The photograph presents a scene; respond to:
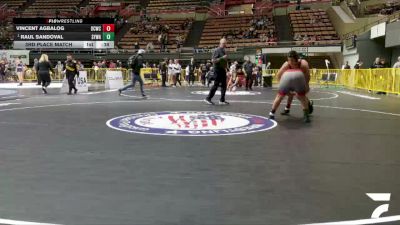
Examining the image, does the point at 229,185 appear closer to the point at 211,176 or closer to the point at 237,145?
the point at 211,176

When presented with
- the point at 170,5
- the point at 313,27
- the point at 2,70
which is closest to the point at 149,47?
the point at 170,5

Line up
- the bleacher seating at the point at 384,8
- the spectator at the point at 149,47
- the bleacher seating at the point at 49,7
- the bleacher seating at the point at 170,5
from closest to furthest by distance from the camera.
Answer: the bleacher seating at the point at 384,8 → the spectator at the point at 149,47 → the bleacher seating at the point at 49,7 → the bleacher seating at the point at 170,5

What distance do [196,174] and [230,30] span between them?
3611cm

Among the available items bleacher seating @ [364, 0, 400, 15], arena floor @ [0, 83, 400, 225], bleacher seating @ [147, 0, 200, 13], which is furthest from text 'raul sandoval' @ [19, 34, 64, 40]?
bleacher seating @ [147, 0, 200, 13]

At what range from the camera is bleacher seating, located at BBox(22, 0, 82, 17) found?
44.8 meters

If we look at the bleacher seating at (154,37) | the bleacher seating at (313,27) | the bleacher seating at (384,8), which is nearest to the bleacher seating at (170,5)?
the bleacher seating at (154,37)

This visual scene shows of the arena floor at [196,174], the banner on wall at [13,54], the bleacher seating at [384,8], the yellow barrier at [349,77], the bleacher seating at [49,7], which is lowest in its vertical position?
the arena floor at [196,174]

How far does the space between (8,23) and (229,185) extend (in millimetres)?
44291

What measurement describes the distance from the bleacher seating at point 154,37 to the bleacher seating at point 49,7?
25.2ft

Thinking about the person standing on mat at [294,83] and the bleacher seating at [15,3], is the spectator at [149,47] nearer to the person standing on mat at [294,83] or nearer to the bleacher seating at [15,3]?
the bleacher seating at [15,3]

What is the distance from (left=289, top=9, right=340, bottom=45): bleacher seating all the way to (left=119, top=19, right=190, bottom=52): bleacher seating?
998cm

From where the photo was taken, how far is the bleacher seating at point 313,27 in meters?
32.7
